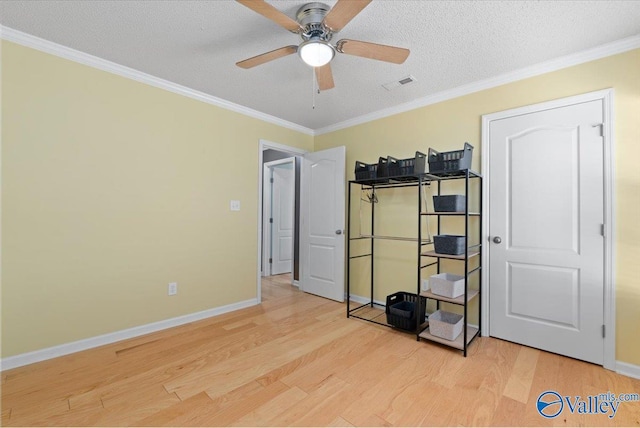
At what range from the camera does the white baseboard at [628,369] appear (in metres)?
1.98

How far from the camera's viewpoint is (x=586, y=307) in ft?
7.16

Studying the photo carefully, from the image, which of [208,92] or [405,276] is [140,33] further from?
[405,276]

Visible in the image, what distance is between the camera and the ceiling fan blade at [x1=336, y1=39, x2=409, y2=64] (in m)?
1.73

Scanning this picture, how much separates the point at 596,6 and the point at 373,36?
1.35 metres

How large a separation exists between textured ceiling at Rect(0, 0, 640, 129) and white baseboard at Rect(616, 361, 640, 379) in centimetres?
237

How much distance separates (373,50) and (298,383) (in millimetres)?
2267

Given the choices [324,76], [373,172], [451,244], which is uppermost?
[324,76]

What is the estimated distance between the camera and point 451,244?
240cm

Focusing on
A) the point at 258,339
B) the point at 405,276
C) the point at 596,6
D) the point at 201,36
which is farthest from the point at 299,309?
the point at 596,6

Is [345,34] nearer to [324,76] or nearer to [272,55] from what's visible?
[324,76]

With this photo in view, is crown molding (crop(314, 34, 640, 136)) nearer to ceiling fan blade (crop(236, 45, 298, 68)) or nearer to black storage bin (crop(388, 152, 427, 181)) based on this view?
black storage bin (crop(388, 152, 427, 181))

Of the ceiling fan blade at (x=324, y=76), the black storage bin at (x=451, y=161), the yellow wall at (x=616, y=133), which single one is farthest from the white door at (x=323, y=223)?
the ceiling fan blade at (x=324, y=76)

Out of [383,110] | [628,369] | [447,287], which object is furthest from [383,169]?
[628,369]

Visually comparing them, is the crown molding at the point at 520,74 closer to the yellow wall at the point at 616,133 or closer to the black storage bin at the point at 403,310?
the yellow wall at the point at 616,133
